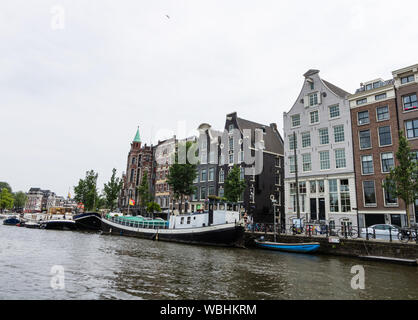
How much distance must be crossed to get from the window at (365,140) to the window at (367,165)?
4.27 feet

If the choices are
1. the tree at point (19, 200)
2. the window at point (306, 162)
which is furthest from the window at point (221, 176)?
the tree at point (19, 200)

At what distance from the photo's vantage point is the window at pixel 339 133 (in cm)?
3488

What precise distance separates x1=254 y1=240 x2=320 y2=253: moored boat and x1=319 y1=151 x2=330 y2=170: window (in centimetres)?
1423

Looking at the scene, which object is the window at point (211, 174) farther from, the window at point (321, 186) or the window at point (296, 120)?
the window at point (321, 186)

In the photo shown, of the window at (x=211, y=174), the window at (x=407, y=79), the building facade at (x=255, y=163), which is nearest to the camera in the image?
the window at (x=407, y=79)

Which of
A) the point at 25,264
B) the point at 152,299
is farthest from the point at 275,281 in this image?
the point at 25,264

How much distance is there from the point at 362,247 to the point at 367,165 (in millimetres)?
13354

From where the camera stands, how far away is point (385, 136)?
103 ft

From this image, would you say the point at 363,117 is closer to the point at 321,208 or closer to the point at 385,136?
the point at 385,136

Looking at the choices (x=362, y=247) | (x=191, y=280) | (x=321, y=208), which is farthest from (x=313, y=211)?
(x=191, y=280)

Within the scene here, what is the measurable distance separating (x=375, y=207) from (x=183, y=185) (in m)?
25.7

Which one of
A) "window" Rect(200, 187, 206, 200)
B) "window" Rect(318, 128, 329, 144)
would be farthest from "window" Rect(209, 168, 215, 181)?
"window" Rect(318, 128, 329, 144)

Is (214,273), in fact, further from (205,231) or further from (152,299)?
(205,231)

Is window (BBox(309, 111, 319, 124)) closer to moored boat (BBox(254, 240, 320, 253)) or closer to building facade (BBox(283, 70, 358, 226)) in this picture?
building facade (BBox(283, 70, 358, 226))
